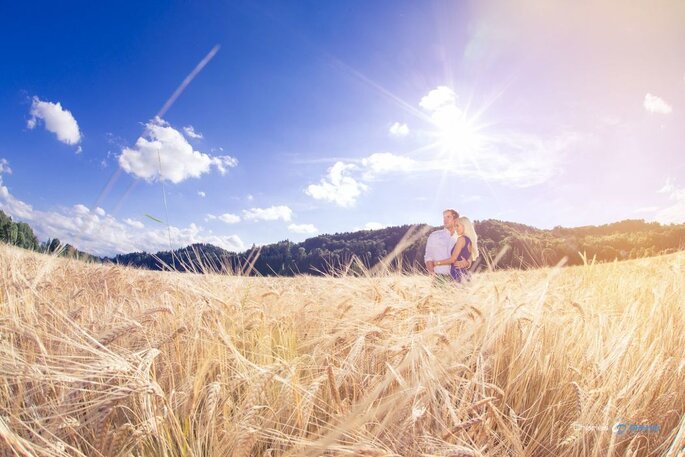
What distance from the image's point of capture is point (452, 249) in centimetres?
590

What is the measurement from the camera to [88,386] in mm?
1501

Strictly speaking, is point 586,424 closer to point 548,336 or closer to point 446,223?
point 548,336

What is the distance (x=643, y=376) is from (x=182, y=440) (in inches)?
77.3

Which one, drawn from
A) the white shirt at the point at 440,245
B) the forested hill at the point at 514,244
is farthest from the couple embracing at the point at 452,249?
the forested hill at the point at 514,244

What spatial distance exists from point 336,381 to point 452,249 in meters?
4.83

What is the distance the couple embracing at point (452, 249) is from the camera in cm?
547

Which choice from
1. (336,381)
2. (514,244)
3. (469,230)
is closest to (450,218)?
(469,230)

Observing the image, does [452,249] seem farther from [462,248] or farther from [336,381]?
[336,381]

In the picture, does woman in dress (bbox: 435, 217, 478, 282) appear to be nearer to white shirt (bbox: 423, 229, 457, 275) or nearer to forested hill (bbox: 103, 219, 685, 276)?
white shirt (bbox: 423, 229, 457, 275)

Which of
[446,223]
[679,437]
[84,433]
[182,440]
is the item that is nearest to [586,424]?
[679,437]

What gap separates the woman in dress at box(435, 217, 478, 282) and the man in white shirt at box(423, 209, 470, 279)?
0.58 ft

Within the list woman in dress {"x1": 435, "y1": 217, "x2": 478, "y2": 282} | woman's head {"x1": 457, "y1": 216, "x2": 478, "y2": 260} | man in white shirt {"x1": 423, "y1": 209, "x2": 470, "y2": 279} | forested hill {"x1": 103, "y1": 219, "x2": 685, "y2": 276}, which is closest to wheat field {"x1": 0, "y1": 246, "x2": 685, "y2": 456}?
woman in dress {"x1": 435, "y1": 217, "x2": 478, "y2": 282}

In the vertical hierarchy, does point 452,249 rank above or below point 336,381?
above

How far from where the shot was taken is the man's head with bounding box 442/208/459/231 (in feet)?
19.3
